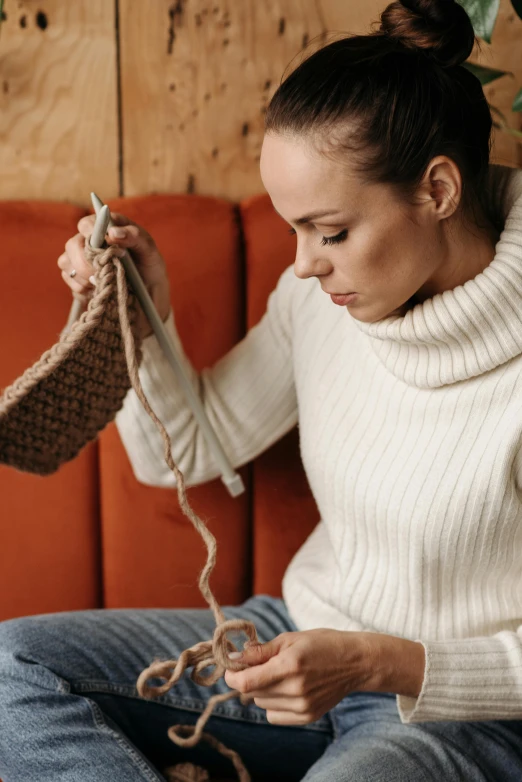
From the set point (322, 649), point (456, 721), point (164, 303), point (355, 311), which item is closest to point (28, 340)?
point (164, 303)

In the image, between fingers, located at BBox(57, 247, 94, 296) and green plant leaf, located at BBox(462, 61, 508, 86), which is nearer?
fingers, located at BBox(57, 247, 94, 296)

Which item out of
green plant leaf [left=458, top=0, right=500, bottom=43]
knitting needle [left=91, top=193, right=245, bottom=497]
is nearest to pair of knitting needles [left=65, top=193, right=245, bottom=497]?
knitting needle [left=91, top=193, right=245, bottom=497]

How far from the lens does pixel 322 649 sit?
834 mm

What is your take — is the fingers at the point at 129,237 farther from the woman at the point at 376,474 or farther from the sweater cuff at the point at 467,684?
the sweater cuff at the point at 467,684

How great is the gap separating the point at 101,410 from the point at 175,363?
11 centimetres

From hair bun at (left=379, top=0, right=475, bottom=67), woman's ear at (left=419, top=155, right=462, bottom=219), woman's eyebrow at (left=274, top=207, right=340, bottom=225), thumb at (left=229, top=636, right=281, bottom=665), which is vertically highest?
hair bun at (left=379, top=0, right=475, bottom=67)

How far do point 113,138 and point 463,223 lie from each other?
22.4 inches

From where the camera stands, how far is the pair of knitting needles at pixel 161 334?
35.7 inches

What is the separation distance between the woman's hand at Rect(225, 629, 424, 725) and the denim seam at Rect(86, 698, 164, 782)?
0.47 feet

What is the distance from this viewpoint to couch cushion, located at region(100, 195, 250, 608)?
3.93 feet

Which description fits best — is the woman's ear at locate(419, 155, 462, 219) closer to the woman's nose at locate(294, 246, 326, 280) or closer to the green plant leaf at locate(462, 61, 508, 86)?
the woman's nose at locate(294, 246, 326, 280)

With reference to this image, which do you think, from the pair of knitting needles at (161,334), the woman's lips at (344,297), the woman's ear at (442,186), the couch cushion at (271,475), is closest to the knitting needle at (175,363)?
the pair of knitting needles at (161,334)

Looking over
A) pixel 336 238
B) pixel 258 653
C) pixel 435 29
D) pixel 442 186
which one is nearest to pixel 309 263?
pixel 336 238

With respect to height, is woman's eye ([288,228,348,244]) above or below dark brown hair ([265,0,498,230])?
below
